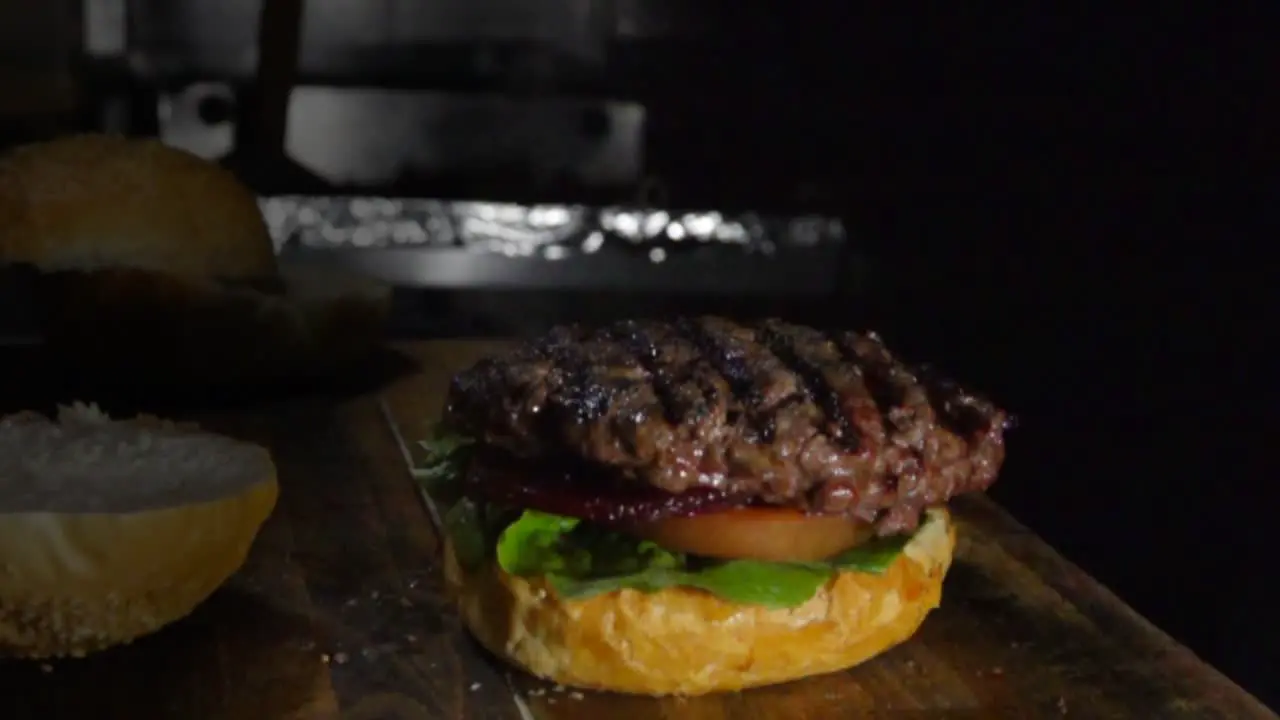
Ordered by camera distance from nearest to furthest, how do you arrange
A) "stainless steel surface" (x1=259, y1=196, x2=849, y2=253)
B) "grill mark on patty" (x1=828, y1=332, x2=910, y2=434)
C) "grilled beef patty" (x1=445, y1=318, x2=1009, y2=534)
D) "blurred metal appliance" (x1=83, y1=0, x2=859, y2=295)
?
"grilled beef patty" (x1=445, y1=318, x2=1009, y2=534), "grill mark on patty" (x1=828, y1=332, x2=910, y2=434), "blurred metal appliance" (x1=83, y1=0, x2=859, y2=295), "stainless steel surface" (x1=259, y1=196, x2=849, y2=253)

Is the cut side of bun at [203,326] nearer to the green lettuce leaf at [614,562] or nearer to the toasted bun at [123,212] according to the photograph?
the toasted bun at [123,212]

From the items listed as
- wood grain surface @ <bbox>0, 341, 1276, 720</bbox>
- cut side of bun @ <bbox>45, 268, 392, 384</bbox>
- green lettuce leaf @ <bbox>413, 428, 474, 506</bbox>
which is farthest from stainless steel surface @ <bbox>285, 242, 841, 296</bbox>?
green lettuce leaf @ <bbox>413, 428, 474, 506</bbox>

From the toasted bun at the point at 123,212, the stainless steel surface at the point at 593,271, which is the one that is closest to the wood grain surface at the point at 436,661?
the toasted bun at the point at 123,212

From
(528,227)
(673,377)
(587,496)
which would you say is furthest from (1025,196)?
(587,496)

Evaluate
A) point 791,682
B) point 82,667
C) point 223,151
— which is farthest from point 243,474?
point 223,151

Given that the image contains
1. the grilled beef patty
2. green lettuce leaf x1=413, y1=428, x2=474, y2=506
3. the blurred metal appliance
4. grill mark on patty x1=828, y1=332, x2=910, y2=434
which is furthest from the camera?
the blurred metal appliance

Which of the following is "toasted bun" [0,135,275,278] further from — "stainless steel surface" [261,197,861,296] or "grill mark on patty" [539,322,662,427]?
"grill mark on patty" [539,322,662,427]

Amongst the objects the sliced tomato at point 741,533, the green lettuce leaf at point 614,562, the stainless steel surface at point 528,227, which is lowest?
the stainless steel surface at point 528,227
